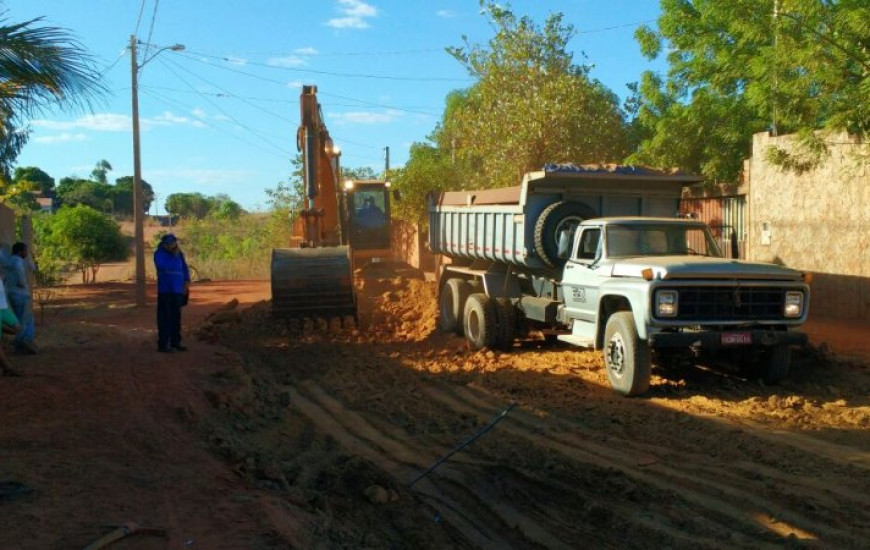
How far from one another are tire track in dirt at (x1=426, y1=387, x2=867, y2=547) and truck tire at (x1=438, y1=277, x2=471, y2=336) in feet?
19.0

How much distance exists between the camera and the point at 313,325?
53.3ft

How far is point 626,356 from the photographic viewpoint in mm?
9477

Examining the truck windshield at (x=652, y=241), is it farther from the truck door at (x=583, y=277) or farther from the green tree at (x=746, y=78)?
the green tree at (x=746, y=78)

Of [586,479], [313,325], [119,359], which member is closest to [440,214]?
[313,325]

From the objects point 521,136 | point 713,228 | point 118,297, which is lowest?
point 118,297

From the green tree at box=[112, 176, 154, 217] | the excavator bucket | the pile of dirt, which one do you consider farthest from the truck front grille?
the green tree at box=[112, 176, 154, 217]

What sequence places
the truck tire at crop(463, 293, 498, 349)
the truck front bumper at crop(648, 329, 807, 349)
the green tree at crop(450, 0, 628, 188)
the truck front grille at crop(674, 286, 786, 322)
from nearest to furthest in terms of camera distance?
the truck front bumper at crop(648, 329, 807, 349) → the truck front grille at crop(674, 286, 786, 322) → the truck tire at crop(463, 293, 498, 349) → the green tree at crop(450, 0, 628, 188)

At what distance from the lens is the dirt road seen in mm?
5152

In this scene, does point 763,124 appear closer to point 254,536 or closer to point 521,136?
point 521,136

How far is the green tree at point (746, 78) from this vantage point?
38.3ft

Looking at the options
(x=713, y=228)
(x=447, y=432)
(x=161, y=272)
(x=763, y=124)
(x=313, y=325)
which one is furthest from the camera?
(x=763, y=124)

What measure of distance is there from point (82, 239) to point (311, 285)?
22.1 meters

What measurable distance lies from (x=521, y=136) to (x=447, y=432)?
14.1m

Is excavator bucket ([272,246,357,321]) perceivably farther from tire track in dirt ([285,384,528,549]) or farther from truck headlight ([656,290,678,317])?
truck headlight ([656,290,678,317])
